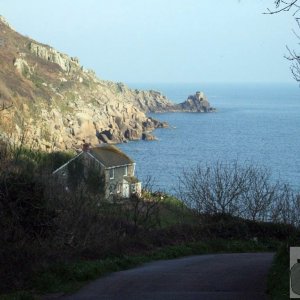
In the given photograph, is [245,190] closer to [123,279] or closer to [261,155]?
[123,279]

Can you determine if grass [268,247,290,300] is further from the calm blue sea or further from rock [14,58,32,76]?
rock [14,58,32,76]

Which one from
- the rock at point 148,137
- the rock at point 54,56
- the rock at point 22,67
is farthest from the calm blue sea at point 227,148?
A: the rock at point 54,56

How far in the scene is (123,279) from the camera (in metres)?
12.1

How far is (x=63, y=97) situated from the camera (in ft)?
462

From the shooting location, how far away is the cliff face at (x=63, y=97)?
114 meters

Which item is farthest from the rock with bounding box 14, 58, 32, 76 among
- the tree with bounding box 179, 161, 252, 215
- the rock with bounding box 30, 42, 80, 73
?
the tree with bounding box 179, 161, 252, 215

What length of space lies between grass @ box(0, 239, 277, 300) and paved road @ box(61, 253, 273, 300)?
31 cm

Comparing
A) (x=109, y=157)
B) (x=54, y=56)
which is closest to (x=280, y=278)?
(x=109, y=157)

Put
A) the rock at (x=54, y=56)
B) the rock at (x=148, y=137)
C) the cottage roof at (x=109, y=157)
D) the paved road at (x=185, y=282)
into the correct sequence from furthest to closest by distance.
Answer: the rock at (x=54, y=56)
the rock at (x=148, y=137)
the cottage roof at (x=109, y=157)
the paved road at (x=185, y=282)

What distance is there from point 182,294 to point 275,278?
1454mm

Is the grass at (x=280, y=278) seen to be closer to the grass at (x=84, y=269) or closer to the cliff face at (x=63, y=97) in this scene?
the grass at (x=84, y=269)

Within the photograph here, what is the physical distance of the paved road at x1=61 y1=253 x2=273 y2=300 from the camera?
10228 millimetres

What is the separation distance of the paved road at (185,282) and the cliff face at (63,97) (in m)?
82.4

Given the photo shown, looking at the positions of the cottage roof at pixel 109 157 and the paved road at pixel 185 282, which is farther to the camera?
the cottage roof at pixel 109 157
